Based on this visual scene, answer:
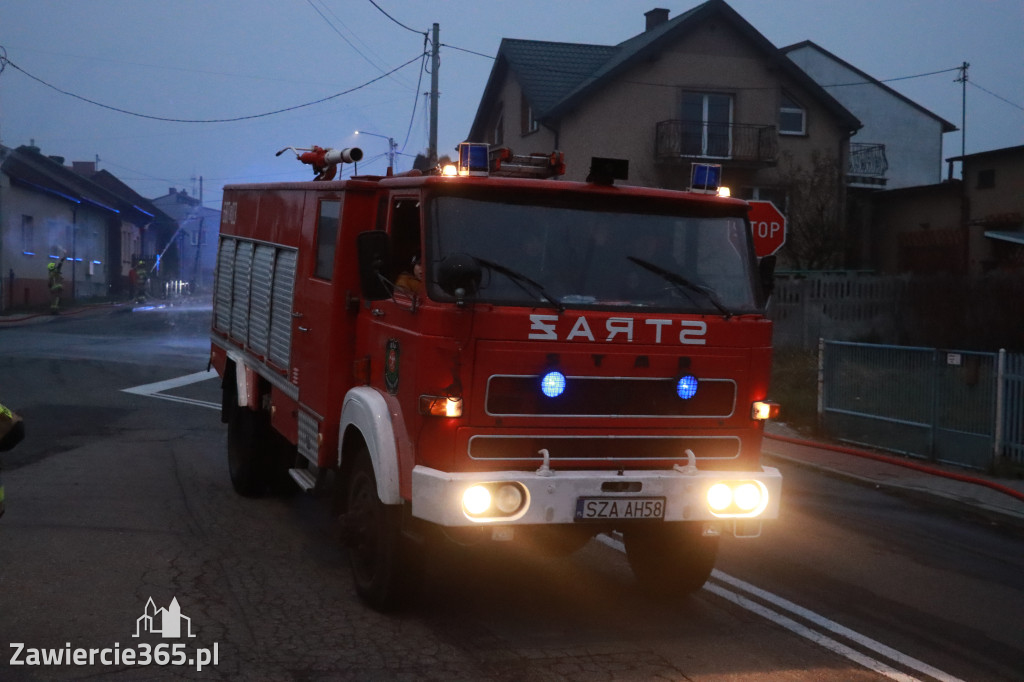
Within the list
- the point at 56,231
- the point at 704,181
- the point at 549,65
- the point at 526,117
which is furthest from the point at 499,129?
the point at 704,181

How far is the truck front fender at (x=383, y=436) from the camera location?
18.4 feet

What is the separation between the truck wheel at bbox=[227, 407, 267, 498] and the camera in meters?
8.83

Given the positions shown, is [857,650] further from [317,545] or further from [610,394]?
[317,545]

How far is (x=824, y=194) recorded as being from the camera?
97.7 feet

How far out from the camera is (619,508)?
5.59 meters

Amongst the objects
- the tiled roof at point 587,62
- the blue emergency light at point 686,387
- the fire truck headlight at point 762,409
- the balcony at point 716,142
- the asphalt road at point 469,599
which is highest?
the tiled roof at point 587,62

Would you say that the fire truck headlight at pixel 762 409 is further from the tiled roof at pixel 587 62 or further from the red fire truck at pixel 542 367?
the tiled roof at pixel 587 62

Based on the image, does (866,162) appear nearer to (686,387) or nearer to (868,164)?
(868,164)

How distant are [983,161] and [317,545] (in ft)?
85.8

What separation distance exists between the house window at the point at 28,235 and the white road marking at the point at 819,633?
121ft

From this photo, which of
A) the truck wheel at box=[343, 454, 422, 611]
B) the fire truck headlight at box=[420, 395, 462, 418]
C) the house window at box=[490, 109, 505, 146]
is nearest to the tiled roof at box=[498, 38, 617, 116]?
the house window at box=[490, 109, 505, 146]

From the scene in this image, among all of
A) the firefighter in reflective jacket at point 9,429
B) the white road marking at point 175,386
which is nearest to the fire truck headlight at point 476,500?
the firefighter in reflective jacket at point 9,429

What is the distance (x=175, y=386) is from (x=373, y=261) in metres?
12.2

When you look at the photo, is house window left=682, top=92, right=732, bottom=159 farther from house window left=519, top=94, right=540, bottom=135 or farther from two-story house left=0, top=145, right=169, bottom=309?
two-story house left=0, top=145, right=169, bottom=309
